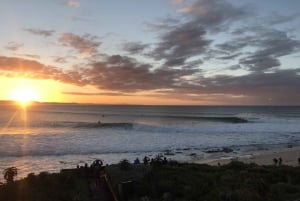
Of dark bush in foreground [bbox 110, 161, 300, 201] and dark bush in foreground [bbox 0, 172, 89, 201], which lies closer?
dark bush in foreground [bbox 0, 172, 89, 201]

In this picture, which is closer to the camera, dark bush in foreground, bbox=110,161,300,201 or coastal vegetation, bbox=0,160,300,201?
coastal vegetation, bbox=0,160,300,201

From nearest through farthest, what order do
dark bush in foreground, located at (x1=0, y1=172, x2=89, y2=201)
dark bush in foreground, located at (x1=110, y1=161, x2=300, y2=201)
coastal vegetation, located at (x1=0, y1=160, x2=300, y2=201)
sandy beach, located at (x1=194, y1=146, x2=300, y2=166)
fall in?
dark bush in foreground, located at (x1=0, y1=172, x2=89, y2=201)
coastal vegetation, located at (x1=0, y1=160, x2=300, y2=201)
dark bush in foreground, located at (x1=110, y1=161, x2=300, y2=201)
sandy beach, located at (x1=194, y1=146, x2=300, y2=166)

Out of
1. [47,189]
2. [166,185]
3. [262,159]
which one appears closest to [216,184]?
[166,185]

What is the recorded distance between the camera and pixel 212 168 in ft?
71.8

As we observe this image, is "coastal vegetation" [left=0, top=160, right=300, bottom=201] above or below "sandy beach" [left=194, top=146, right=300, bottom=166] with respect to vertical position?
above

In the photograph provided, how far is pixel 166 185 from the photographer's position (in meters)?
17.0

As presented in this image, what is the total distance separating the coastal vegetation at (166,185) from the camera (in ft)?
49.8

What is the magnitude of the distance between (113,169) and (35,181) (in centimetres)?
449

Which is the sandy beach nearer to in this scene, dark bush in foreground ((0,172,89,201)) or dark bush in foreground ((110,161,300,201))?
dark bush in foreground ((110,161,300,201))

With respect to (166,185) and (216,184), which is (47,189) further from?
(216,184)

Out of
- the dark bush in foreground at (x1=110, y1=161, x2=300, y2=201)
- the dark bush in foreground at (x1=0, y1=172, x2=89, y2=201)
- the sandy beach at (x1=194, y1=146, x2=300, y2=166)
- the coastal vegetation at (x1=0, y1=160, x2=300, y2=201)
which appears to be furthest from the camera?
the sandy beach at (x1=194, y1=146, x2=300, y2=166)

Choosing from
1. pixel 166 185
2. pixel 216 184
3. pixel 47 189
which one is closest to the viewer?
pixel 47 189

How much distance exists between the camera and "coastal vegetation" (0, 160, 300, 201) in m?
15.2

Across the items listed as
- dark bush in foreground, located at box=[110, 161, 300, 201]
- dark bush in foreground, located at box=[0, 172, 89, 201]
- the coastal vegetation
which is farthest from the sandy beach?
dark bush in foreground, located at box=[0, 172, 89, 201]
